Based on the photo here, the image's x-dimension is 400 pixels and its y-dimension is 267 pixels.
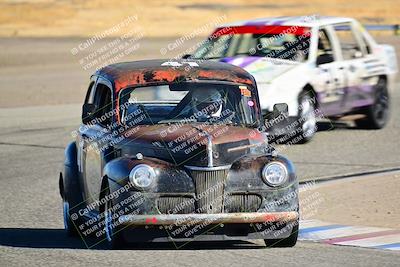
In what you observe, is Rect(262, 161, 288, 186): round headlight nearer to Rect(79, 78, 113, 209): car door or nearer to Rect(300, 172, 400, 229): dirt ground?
Rect(79, 78, 113, 209): car door

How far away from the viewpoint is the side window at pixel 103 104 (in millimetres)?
9641

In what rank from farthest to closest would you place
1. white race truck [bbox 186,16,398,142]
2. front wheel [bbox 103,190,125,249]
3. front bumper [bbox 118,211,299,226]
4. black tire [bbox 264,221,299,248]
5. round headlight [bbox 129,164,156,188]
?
white race truck [bbox 186,16,398,142], black tire [bbox 264,221,299,248], front wheel [bbox 103,190,125,249], round headlight [bbox 129,164,156,188], front bumper [bbox 118,211,299,226]

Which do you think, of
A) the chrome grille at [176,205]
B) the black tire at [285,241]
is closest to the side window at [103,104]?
the chrome grille at [176,205]

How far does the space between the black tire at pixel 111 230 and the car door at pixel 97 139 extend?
49cm

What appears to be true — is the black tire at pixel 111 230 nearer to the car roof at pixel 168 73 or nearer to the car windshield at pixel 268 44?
the car roof at pixel 168 73

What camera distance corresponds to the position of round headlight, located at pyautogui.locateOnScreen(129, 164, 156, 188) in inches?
333

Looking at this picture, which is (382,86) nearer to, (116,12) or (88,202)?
(88,202)

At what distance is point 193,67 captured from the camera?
992 cm

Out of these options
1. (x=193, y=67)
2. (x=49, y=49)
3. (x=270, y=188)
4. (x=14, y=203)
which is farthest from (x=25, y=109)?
(x=49, y=49)

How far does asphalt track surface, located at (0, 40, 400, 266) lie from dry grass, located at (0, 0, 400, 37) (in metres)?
21.5

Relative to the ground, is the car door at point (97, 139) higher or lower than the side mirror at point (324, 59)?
higher

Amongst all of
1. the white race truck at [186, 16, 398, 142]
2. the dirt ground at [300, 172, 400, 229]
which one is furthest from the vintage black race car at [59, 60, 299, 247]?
the white race truck at [186, 16, 398, 142]

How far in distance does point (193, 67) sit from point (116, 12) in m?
45.7

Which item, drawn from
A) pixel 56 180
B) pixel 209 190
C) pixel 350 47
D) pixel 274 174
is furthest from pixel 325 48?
pixel 209 190
